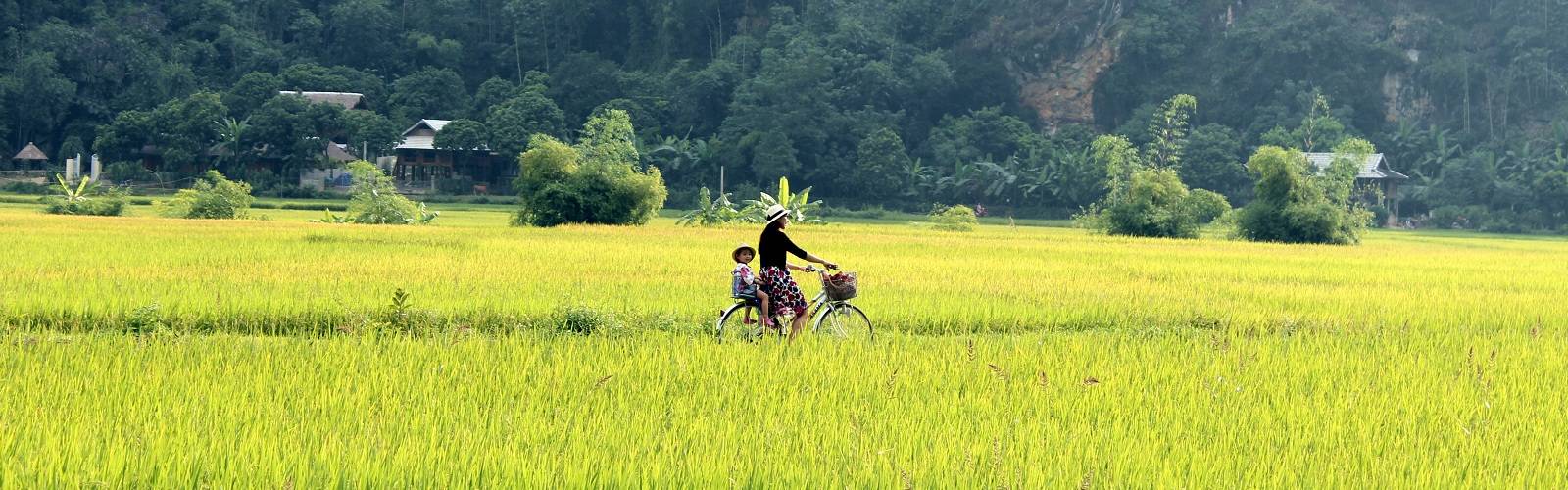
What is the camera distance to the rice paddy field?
513 cm

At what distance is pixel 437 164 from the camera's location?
55969 millimetres

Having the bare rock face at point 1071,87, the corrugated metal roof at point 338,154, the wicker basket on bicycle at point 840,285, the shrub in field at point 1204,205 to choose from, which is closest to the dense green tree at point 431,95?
the corrugated metal roof at point 338,154

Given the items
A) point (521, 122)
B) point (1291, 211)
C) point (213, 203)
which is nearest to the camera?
point (1291, 211)

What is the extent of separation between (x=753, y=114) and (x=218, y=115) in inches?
766

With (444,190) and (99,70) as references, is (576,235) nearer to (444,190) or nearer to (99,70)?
(444,190)

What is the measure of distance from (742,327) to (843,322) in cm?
73

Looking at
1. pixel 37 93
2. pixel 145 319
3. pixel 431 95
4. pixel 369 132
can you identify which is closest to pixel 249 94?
pixel 369 132

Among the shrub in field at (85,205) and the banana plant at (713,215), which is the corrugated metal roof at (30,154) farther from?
the banana plant at (713,215)

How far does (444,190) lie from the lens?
5397cm

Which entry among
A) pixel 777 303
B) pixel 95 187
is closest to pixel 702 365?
pixel 777 303

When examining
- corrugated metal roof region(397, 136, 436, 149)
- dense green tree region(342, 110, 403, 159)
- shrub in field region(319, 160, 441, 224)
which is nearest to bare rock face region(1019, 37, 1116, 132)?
corrugated metal roof region(397, 136, 436, 149)

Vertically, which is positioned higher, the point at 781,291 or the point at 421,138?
the point at 421,138

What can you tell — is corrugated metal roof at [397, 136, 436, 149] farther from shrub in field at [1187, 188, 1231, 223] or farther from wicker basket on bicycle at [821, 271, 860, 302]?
wicker basket on bicycle at [821, 271, 860, 302]

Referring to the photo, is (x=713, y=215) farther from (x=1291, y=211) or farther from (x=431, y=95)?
(x=431, y=95)
